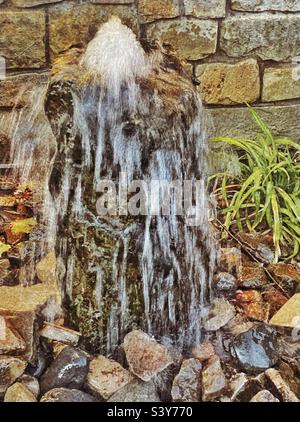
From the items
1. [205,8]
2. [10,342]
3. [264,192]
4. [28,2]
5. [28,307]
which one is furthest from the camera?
[205,8]

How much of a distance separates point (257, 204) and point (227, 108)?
697 millimetres

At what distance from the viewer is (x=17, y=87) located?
10.5 ft

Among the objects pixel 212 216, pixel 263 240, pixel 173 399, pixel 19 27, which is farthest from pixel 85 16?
pixel 173 399

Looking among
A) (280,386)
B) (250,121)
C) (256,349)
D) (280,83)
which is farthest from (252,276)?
(280,83)

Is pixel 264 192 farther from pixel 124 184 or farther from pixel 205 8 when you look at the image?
pixel 124 184

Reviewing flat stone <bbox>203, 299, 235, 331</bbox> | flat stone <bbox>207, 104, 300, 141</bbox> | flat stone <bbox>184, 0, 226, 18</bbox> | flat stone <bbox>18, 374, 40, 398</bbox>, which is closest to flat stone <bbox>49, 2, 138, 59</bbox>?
flat stone <bbox>184, 0, 226, 18</bbox>

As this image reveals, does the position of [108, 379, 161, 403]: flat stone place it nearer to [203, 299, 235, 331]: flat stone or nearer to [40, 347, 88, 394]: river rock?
[40, 347, 88, 394]: river rock

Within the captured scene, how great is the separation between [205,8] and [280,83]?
54 centimetres

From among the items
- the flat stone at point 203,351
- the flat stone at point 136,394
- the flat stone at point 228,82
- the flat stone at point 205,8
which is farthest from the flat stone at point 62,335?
the flat stone at point 205,8

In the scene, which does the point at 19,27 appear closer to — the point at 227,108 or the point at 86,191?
the point at 227,108

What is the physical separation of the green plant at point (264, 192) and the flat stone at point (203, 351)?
0.65 metres

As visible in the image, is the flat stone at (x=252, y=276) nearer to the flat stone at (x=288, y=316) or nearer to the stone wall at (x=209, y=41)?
the flat stone at (x=288, y=316)

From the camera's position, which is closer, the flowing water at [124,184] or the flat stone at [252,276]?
the flowing water at [124,184]

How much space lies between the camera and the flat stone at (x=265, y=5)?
3.18 meters
